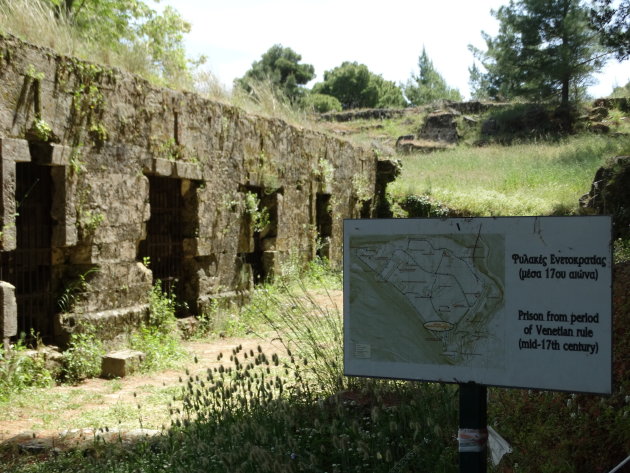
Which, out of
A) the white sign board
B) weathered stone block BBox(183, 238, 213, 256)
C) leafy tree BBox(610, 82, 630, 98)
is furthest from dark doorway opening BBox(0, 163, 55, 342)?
leafy tree BBox(610, 82, 630, 98)

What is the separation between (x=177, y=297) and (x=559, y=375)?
7.48m

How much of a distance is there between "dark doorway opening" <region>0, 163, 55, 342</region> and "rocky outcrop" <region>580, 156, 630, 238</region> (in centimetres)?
818

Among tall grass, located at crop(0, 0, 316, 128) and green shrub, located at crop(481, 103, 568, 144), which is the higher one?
green shrub, located at crop(481, 103, 568, 144)

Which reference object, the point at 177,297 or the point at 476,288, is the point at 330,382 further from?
the point at 177,297

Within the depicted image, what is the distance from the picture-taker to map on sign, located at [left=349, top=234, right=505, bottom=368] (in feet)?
8.37

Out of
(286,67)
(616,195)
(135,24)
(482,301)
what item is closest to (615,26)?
(616,195)

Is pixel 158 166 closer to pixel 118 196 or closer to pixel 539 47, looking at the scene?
pixel 118 196

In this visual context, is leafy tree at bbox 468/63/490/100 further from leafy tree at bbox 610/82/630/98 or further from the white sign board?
the white sign board

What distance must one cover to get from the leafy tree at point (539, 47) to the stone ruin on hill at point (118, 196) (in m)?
17.6

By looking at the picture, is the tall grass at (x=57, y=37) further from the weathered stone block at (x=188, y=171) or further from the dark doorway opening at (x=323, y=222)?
the dark doorway opening at (x=323, y=222)

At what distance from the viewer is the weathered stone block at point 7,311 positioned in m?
6.11

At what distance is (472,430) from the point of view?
2.57 meters

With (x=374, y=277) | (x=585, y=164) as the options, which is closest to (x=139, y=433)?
(x=374, y=277)

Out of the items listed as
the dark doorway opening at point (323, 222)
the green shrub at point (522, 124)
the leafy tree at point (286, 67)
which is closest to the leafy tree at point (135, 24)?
the dark doorway opening at point (323, 222)
